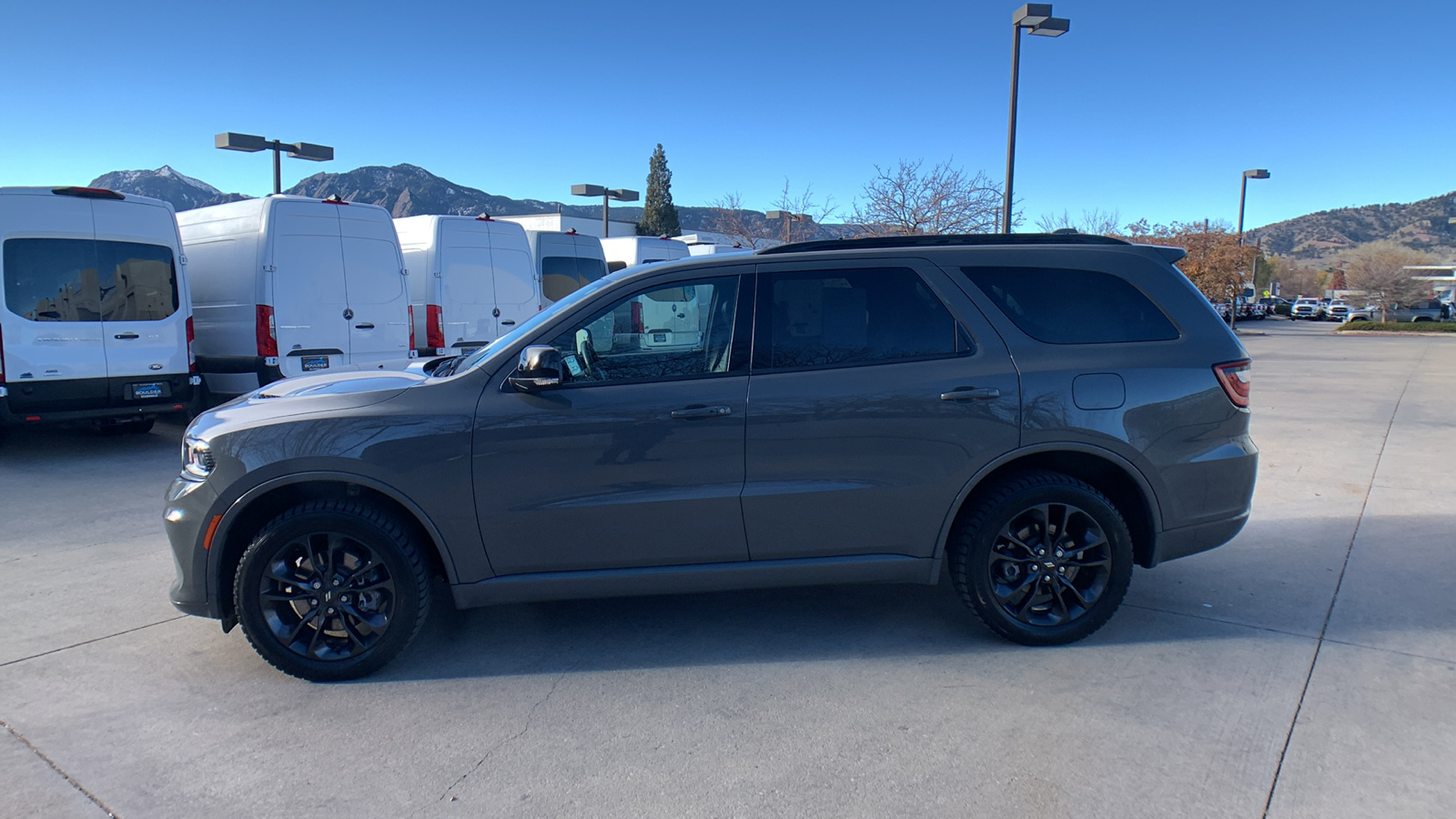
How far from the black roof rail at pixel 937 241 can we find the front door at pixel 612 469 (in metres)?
0.69

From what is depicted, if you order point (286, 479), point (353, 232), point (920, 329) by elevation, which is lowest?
point (286, 479)

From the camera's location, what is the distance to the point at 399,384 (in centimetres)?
390

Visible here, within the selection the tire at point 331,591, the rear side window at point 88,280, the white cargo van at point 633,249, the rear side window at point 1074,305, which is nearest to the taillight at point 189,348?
the rear side window at point 88,280

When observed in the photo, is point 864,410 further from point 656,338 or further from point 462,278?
point 462,278

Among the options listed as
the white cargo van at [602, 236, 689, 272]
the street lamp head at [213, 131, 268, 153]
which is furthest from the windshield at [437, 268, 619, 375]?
the street lamp head at [213, 131, 268, 153]

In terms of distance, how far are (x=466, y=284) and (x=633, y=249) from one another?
17.2 ft

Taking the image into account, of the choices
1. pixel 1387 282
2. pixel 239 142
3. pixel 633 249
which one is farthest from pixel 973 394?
pixel 1387 282

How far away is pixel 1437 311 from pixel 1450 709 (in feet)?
196

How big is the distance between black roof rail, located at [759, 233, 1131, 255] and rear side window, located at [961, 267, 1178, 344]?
0.17 meters

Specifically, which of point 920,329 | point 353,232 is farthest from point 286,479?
point 353,232

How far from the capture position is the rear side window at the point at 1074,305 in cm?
411

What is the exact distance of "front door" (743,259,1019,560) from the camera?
3875mm

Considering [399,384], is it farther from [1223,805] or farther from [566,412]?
[1223,805]

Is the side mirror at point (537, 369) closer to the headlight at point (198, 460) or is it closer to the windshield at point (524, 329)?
the windshield at point (524, 329)
